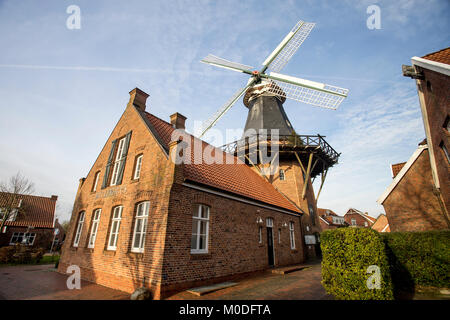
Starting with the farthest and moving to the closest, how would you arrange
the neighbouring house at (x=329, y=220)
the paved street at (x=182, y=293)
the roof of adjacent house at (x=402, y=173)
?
the neighbouring house at (x=329, y=220) → the roof of adjacent house at (x=402, y=173) → the paved street at (x=182, y=293)

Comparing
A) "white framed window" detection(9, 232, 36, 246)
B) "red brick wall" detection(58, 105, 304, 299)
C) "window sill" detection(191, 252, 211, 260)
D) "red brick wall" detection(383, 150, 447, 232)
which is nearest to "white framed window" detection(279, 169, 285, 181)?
"red brick wall" detection(58, 105, 304, 299)

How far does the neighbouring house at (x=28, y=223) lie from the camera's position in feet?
75.6

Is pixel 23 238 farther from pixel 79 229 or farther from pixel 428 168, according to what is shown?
pixel 428 168

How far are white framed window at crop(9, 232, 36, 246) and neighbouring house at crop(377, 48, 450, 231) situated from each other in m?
35.0

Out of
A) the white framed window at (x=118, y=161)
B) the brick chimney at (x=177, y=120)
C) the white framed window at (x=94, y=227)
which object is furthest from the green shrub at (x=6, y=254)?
the brick chimney at (x=177, y=120)

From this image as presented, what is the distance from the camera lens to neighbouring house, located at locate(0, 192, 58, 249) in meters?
23.0

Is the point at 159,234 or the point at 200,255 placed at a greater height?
the point at 159,234

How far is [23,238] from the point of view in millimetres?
23734

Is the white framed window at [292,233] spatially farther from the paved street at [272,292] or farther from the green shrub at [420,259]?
the green shrub at [420,259]

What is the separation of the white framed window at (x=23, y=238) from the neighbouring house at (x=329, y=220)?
43.2 metres

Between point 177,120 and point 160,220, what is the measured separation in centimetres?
840

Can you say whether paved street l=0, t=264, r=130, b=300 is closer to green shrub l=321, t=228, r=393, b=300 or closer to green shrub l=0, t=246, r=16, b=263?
green shrub l=321, t=228, r=393, b=300

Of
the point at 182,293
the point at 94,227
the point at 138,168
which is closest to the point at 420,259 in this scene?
the point at 182,293
